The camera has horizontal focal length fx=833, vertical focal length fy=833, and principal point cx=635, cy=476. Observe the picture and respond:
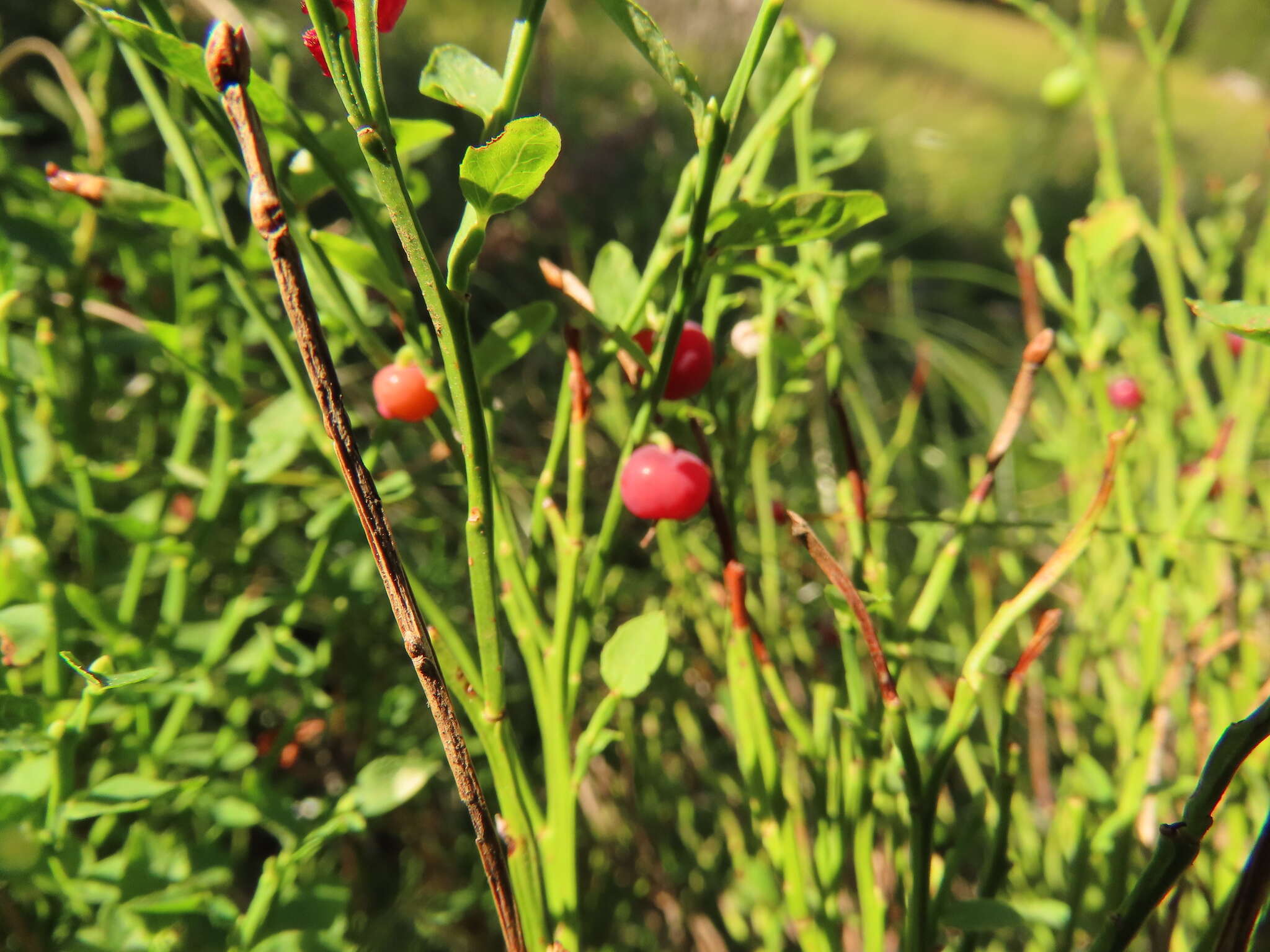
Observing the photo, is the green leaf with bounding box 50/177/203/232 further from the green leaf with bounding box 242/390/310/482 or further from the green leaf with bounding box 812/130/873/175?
the green leaf with bounding box 812/130/873/175

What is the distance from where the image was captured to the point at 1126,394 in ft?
1.80


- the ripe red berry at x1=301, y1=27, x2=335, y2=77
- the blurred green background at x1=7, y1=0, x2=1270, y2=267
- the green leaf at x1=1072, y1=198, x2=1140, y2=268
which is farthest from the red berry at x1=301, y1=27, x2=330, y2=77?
the green leaf at x1=1072, y1=198, x2=1140, y2=268

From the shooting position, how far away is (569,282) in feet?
0.82

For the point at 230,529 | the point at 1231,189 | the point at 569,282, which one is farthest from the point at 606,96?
the point at 569,282

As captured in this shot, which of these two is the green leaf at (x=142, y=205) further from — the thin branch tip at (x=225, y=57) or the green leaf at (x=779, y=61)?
the green leaf at (x=779, y=61)

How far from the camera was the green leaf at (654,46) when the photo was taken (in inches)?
7.2

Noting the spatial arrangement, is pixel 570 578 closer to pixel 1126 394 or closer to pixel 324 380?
pixel 324 380

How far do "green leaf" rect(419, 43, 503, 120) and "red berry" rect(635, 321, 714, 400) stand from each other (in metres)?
0.09

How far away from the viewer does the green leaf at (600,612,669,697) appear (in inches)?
9.8

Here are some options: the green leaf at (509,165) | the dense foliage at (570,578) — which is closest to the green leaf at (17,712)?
the dense foliage at (570,578)

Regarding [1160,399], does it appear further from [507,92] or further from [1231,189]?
[507,92]

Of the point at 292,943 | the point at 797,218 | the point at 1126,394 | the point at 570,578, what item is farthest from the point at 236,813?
the point at 1126,394

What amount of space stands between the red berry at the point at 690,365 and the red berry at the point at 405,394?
68mm

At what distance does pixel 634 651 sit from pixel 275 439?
0.18 m
